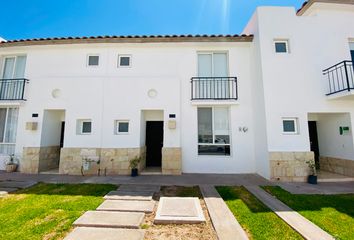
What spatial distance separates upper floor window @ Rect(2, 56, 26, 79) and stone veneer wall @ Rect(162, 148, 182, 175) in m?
9.48

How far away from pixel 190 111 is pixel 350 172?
310 inches

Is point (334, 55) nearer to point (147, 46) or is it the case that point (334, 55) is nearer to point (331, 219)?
point (331, 219)

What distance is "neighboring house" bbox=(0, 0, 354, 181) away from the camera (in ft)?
26.5

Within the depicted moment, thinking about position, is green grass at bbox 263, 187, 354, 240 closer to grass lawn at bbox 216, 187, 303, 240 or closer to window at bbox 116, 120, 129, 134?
grass lawn at bbox 216, 187, 303, 240

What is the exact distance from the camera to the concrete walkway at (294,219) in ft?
11.3

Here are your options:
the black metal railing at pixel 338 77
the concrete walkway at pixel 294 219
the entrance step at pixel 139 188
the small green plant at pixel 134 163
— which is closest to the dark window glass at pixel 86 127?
the small green plant at pixel 134 163

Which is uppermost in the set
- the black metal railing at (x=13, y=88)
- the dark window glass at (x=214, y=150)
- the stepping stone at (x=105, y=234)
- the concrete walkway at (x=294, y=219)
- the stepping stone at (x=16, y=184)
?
the black metal railing at (x=13, y=88)

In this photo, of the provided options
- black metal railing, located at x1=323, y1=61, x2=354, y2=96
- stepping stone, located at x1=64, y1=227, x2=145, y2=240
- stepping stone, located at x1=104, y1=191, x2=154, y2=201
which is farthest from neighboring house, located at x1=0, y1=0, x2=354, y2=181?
stepping stone, located at x1=64, y1=227, x2=145, y2=240

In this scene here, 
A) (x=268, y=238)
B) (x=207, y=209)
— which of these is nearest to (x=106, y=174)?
(x=207, y=209)

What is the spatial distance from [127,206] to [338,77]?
34.1 ft

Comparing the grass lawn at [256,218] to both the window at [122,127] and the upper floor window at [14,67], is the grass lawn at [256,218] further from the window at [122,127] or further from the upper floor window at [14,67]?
the upper floor window at [14,67]

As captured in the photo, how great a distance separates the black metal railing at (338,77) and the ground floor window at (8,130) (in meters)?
16.2

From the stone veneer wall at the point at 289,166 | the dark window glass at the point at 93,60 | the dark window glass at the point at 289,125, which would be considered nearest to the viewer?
the stone veneer wall at the point at 289,166

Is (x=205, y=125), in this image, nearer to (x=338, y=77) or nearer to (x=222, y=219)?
(x=222, y=219)
